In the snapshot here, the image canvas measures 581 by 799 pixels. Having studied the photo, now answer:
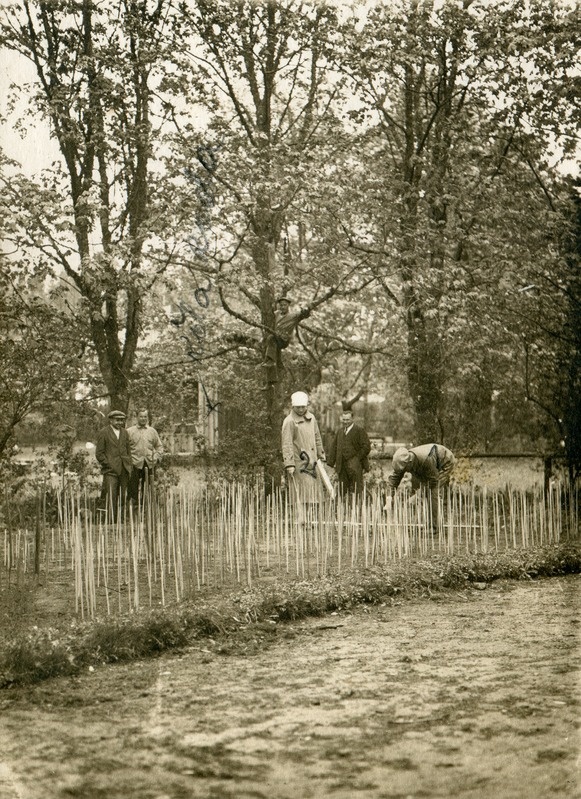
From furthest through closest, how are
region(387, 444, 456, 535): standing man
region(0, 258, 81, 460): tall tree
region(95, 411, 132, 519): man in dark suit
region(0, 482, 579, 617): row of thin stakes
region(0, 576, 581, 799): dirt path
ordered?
region(95, 411, 132, 519): man in dark suit → region(0, 258, 81, 460): tall tree → region(387, 444, 456, 535): standing man → region(0, 482, 579, 617): row of thin stakes → region(0, 576, 581, 799): dirt path

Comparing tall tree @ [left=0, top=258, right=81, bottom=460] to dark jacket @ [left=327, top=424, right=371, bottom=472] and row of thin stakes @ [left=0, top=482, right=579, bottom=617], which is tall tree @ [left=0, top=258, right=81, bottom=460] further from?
dark jacket @ [left=327, top=424, right=371, bottom=472]

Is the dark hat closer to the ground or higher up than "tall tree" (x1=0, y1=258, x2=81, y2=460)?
closer to the ground

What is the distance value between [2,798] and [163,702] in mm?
1372

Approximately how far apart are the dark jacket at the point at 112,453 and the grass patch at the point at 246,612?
5.20 metres

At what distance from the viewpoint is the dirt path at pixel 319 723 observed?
4090mm

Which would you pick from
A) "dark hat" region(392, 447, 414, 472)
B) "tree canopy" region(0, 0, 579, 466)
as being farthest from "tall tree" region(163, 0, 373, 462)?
"dark hat" region(392, 447, 414, 472)

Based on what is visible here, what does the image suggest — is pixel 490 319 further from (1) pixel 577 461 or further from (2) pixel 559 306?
(1) pixel 577 461

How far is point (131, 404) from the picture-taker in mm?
17250

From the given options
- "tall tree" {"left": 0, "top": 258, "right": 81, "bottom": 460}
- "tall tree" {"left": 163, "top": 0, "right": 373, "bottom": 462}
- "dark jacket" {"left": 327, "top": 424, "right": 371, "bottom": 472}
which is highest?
"tall tree" {"left": 163, "top": 0, "right": 373, "bottom": 462}

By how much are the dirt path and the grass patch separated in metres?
0.17

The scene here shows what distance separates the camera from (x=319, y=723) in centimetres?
491

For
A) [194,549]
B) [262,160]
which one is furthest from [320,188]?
[194,549]

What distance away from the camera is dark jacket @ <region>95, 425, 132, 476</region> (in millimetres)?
14195

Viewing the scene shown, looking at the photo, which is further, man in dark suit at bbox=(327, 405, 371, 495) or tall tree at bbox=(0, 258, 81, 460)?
man in dark suit at bbox=(327, 405, 371, 495)
